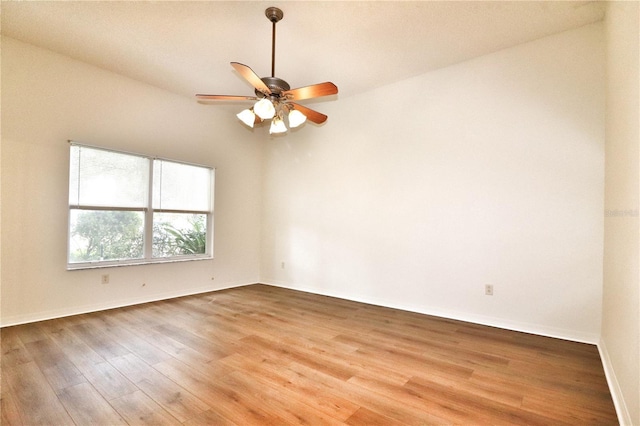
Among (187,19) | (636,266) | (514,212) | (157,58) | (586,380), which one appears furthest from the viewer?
(157,58)

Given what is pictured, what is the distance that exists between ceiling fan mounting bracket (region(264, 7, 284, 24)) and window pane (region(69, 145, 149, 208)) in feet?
8.75

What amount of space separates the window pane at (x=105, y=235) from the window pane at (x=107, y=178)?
15 cm

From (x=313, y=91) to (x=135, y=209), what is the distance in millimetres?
3076

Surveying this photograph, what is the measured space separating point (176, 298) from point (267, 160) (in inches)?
110

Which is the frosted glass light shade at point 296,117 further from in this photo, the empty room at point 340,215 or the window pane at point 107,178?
the window pane at point 107,178

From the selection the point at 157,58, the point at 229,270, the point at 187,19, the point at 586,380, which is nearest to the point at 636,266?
the point at 586,380

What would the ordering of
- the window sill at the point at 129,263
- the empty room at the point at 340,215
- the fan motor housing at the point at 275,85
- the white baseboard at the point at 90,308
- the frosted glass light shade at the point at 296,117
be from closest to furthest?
the empty room at the point at 340,215
the fan motor housing at the point at 275,85
the frosted glass light shade at the point at 296,117
the white baseboard at the point at 90,308
the window sill at the point at 129,263

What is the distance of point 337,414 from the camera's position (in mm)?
1677

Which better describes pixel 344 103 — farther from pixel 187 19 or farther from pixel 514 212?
pixel 514 212

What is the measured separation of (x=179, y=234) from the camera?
454 centimetres

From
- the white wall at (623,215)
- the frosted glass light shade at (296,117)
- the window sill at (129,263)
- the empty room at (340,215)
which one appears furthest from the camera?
the window sill at (129,263)

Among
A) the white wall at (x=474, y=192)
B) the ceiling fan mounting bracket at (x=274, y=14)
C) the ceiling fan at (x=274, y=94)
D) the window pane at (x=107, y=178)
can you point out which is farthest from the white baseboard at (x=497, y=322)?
the ceiling fan mounting bracket at (x=274, y=14)

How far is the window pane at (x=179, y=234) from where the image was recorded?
14.0ft

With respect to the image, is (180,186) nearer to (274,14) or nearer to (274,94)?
(274,94)
